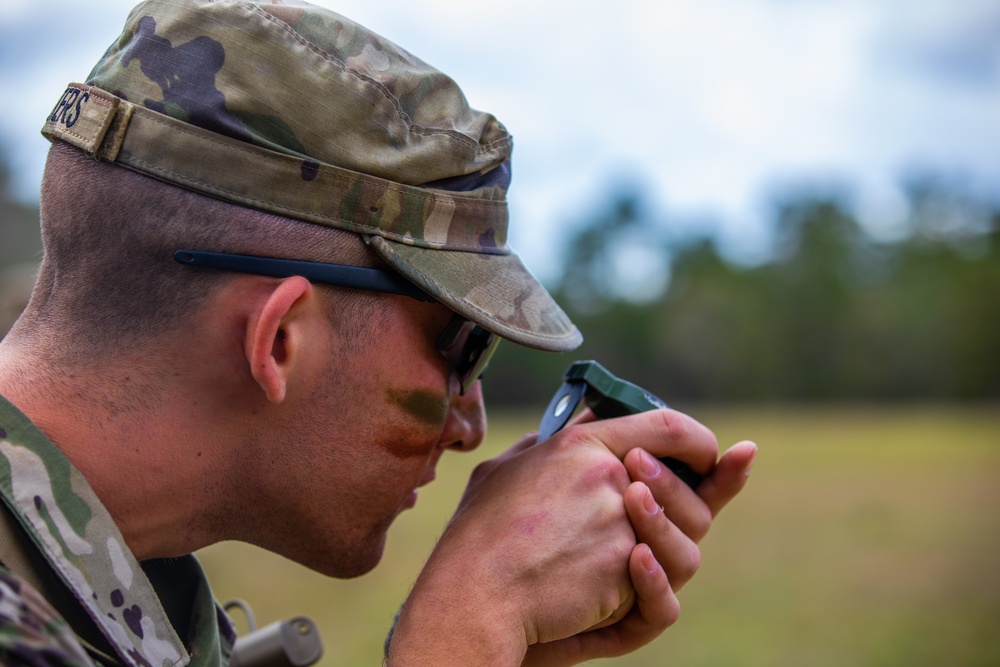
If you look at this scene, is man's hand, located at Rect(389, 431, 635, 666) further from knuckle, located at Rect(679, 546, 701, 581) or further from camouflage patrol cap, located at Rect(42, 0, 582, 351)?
camouflage patrol cap, located at Rect(42, 0, 582, 351)

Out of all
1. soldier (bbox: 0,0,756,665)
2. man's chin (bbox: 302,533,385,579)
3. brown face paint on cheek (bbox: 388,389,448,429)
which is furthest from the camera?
man's chin (bbox: 302,533,385,579)

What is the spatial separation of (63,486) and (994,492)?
23.1 metres

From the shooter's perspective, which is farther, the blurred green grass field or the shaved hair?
the blurred green grass field

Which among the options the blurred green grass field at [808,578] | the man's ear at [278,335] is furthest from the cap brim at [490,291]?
the blurred green grass field at [808,578]

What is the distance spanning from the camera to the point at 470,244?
7.61ft

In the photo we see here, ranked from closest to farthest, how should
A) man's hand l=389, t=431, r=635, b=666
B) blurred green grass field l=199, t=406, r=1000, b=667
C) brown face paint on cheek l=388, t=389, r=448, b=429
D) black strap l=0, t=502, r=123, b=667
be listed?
black strap l=0, t=502, r=123, b=667
man's hand l=389, t=431, r=635, b=666
brown face paint on cheek l=388, t=389, r=448, b=429
blurred green grass field l=199, t=406, r=1000, b=667

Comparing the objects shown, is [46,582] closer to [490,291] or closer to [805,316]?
[490,291]

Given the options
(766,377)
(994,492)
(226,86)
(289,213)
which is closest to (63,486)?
(289,213)

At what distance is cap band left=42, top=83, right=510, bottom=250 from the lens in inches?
79.3

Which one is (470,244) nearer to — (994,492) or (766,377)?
(994,492)

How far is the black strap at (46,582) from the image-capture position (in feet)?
5.83

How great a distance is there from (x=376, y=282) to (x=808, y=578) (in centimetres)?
1251

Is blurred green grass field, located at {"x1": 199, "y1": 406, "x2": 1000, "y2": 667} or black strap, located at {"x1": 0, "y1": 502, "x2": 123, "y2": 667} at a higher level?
black strap, located at {"x1": 0, "y1": 502, "x2": 123, "y2": 667}

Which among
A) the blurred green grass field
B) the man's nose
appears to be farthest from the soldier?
the blurred green grass field
